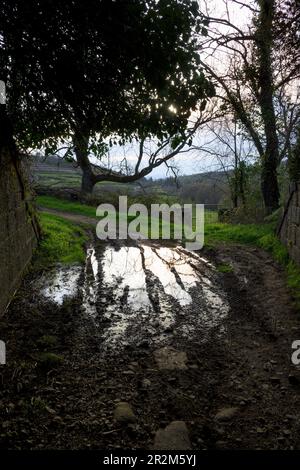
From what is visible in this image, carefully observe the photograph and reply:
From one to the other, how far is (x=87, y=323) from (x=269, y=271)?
4513mm

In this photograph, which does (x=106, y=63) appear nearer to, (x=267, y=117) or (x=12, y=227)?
(x=12, y=227)

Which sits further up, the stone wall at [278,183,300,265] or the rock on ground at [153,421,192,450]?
the stone wall at [278,183,300,265]

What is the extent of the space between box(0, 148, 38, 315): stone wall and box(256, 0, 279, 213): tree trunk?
9.60 m

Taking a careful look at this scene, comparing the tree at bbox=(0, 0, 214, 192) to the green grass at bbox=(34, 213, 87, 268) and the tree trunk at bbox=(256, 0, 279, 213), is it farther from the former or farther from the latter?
the tree trunk at bbox=(256, 0, 279, 213)

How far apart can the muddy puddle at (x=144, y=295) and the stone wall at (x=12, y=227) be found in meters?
0.71

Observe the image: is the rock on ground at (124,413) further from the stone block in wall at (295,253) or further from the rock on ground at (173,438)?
the stone block in wall at (295,253)

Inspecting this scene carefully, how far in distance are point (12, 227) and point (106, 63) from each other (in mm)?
3645

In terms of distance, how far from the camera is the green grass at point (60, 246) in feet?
32.2

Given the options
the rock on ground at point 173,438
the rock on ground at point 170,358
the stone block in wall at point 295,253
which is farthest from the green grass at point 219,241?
the rock on ground at point 173,438

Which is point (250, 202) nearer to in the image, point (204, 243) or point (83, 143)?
point (204, 243)

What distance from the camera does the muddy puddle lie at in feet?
19.2

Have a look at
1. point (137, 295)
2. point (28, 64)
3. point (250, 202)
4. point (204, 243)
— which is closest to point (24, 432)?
point (137, 295)

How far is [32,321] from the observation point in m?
6.09

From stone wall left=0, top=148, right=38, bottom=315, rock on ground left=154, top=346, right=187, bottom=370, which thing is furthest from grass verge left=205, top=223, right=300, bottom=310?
stone wall left=0, top=148, right=38, bottom=315
